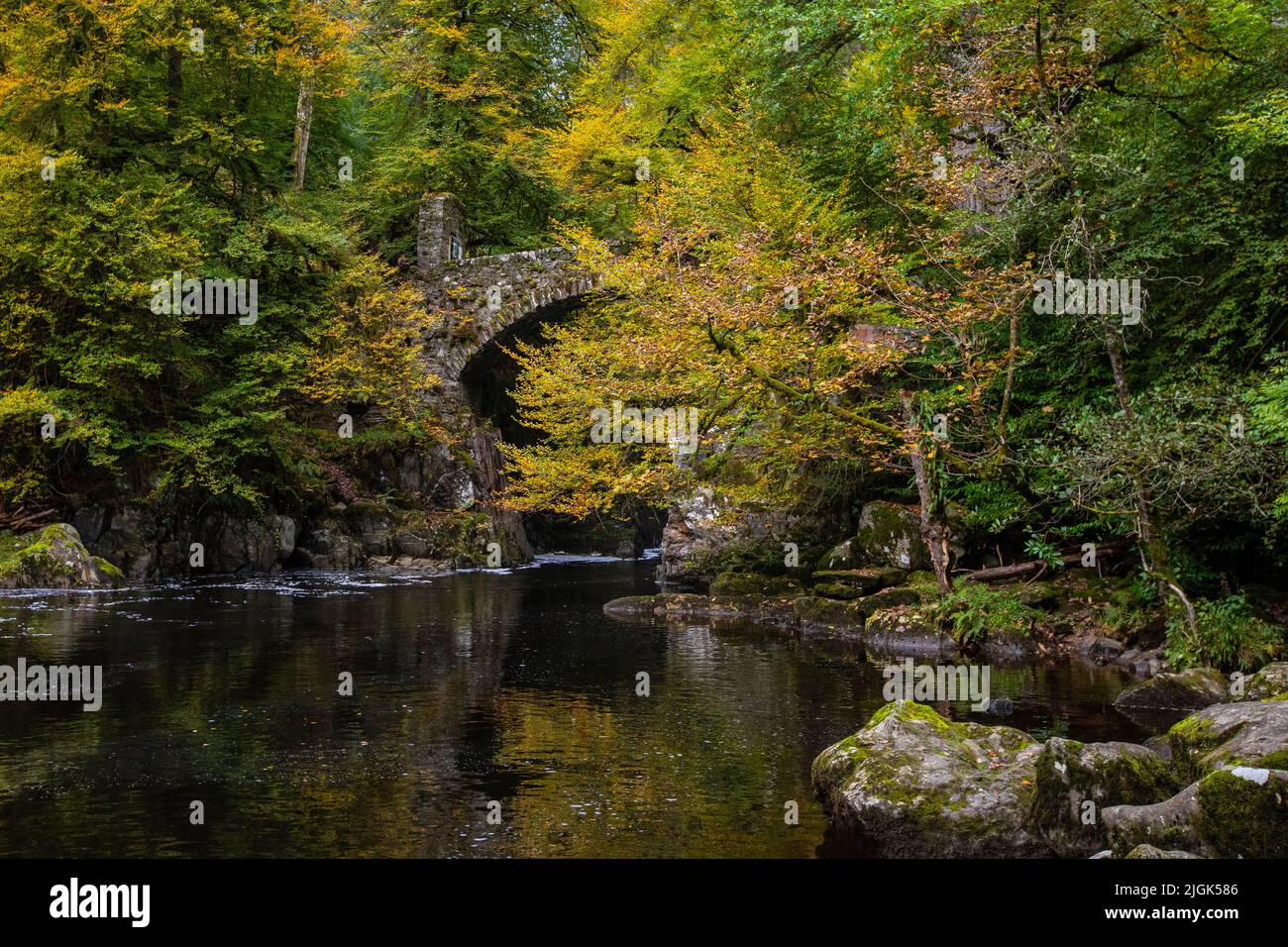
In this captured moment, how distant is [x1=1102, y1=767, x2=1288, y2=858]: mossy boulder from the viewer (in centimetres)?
535

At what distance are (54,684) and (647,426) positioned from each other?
10.3 m

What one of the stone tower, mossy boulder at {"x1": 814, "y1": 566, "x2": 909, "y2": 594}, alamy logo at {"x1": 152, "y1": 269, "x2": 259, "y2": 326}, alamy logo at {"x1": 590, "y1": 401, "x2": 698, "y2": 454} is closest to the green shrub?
mossy boulder at {"x1": 814, "y1": 566, "x2": 909, "y2": 594}

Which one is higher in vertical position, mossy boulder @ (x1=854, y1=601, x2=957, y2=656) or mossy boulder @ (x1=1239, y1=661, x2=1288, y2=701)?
mossy boulder @ (x1=1239, y1=661, x2=1288, y2=701)

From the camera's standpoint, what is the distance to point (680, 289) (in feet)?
50.3

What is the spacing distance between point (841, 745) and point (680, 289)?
30.6ft

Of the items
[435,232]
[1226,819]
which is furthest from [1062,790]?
[435,232]

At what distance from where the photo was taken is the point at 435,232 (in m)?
33.0

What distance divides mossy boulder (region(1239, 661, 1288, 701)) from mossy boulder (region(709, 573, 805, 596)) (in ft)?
32.9

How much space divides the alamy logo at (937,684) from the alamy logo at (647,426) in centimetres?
566

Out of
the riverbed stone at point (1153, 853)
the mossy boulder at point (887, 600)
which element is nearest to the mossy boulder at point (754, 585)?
the mossy boulder at point (887, 600)

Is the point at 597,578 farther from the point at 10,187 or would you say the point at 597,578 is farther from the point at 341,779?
the point at 341,779

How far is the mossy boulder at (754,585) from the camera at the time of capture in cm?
1980

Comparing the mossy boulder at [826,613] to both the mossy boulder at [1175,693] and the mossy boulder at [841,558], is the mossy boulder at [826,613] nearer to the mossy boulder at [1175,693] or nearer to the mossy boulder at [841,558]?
the mossy boulder at [841,558]

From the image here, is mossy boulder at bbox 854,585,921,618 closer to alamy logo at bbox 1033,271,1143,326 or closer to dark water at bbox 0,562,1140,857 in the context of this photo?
dark water at bbox 0,562,1140,857
